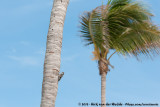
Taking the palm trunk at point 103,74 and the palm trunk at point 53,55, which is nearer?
the palm trunk at point 53,55

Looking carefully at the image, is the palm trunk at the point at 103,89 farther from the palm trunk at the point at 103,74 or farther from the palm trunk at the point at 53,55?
A: the palm trunk at the point at 53,55

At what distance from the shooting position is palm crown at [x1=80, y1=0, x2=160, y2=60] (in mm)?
11578

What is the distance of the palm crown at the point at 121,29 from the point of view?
38.0 feet

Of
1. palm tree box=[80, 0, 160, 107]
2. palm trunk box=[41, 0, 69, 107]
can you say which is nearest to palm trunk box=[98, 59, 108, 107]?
palm tree box=[80, 0, 160, 107]

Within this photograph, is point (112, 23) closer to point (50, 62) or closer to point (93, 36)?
point (93, 36)

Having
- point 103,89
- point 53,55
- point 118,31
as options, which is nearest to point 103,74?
point 103,89

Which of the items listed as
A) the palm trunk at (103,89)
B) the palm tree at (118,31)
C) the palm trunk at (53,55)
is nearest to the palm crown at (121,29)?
A: the palm tree at (118,31)

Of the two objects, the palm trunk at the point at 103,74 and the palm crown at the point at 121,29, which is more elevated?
the palm crown at the point at 121,29

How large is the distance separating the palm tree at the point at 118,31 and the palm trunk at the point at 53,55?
15.6 ft

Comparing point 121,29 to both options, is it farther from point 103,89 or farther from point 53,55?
point 53,55

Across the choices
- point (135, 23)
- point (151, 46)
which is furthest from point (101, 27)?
point (151, 46)

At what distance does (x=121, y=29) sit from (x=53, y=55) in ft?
22.1

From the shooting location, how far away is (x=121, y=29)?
40.0ft

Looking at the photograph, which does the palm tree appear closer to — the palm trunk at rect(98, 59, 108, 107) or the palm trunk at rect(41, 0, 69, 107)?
the palm trunk at rect(98, 59, 108, 107)
